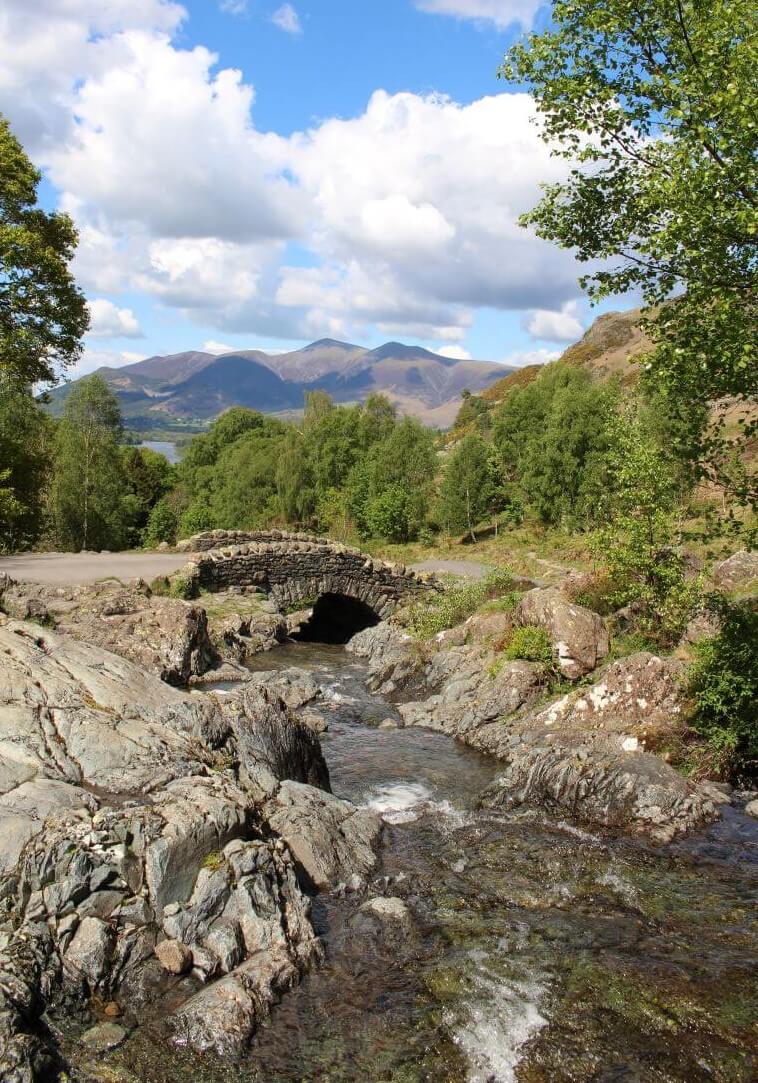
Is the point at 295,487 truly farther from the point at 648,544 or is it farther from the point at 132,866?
the point at 132,866

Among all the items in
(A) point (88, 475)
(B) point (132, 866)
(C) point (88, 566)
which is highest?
(A) point (88, 475)

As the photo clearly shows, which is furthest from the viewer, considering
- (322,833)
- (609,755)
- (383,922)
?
(609,755)

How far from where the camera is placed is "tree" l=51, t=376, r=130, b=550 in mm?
53312

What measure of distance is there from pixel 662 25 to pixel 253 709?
14.1 meters

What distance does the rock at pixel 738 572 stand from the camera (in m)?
21.3

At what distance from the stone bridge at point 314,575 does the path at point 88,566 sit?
2.56 metres

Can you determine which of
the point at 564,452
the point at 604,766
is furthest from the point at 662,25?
the point at 564,452

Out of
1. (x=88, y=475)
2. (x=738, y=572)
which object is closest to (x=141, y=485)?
(x=88, y=475)

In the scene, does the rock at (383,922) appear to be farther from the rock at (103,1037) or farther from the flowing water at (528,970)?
the rock at (103,1037)

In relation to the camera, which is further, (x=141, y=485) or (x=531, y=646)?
(x=141, y=485)

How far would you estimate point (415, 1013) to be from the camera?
834 centimetres

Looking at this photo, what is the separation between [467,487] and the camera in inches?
2287

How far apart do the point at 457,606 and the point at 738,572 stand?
10.0 meters

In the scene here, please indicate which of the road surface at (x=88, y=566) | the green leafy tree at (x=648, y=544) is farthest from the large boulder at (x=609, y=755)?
the road surface at (x=88, y=566)
